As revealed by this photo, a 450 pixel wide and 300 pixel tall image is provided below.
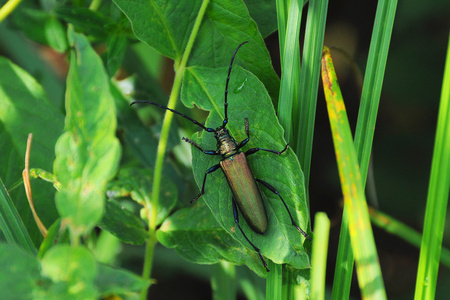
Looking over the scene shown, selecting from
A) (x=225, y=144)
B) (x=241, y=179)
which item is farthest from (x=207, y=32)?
(x=241, y=179)

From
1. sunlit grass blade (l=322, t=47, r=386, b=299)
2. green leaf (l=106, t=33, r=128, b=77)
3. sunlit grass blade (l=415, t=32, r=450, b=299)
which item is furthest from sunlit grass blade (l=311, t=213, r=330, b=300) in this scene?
green leaf (l=106, t=33, r=128, b=77)

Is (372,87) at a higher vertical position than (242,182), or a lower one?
higher

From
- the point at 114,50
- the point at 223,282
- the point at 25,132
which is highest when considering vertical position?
the point at 114,50

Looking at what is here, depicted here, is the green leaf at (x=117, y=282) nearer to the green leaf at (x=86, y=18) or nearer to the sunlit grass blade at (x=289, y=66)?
the sunlit grass blade at (x=289, y=66)

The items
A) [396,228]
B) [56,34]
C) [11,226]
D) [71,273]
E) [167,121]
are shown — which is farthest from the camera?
[396,228]

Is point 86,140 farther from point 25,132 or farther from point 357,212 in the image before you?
point 25,132

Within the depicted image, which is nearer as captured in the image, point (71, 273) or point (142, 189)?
point (71, 273)
